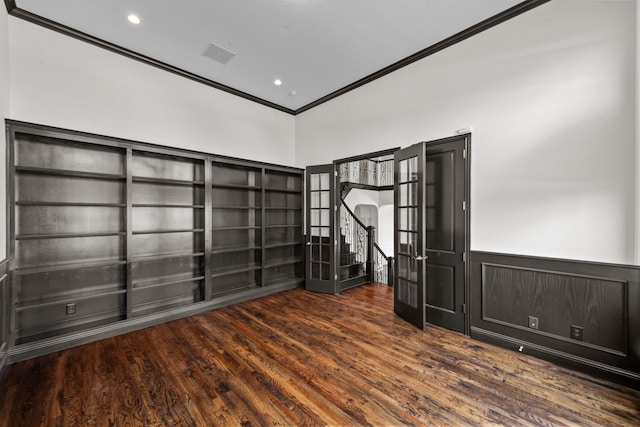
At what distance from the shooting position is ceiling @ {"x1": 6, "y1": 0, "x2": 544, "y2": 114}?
2719mm

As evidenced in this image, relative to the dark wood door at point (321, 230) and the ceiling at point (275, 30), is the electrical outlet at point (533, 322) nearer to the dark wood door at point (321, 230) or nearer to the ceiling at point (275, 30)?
the dark wood door at point (321, 230)

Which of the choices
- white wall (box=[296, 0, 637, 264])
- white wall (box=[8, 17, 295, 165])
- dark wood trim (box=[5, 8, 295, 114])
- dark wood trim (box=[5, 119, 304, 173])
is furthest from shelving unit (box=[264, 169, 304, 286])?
white wall (box=[296, 0, 637, 264])

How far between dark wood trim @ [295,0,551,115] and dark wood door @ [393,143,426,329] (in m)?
1.25

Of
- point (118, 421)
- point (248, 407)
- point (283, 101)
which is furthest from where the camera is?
point (283, 101)

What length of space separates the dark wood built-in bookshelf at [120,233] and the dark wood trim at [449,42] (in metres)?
2.00

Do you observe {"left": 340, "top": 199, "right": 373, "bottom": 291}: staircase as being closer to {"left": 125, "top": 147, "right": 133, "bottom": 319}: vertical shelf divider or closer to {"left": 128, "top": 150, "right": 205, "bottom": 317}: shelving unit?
{"left": 128, "top": 150, "right": 205, "bottom": 317}: shelving unit

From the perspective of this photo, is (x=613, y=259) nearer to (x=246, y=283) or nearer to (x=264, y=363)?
(x=264, y=363)

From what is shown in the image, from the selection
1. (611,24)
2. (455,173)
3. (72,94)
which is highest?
(611,24)

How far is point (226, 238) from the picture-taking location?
173 inches

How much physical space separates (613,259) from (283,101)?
193 inches

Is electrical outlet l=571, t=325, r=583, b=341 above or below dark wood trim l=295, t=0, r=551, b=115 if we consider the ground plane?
below

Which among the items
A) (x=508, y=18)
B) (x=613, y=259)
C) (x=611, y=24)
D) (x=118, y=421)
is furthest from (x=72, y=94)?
(x=613, y=259)

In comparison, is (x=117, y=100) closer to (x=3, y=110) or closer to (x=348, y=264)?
(x=3, y=110)

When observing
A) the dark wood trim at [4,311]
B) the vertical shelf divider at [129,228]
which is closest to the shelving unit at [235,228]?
the vertical shelf divider at [129,228]
